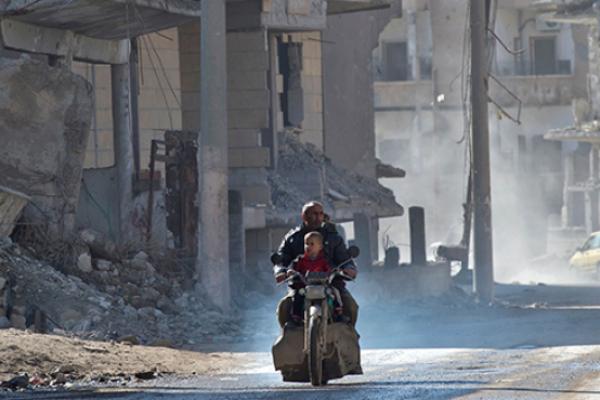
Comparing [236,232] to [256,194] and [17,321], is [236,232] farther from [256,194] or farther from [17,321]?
[17,321]

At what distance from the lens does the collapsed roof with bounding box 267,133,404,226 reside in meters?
31.1

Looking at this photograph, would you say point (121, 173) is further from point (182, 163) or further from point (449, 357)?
point (449, 357)

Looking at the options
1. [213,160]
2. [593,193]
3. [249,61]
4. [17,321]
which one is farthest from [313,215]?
[593,193]

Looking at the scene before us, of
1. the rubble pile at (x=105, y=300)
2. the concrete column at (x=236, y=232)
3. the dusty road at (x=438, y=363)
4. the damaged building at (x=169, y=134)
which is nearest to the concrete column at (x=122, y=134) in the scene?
the damaged building at (x=169, y=134)

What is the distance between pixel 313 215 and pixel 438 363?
294cm

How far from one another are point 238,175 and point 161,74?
233 centimetres

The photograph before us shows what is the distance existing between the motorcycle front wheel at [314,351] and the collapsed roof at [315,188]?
48.8 feet

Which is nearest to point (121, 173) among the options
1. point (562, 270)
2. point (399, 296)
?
point (399, 296)

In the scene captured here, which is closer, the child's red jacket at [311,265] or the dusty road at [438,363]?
the dusty road at [438,363]

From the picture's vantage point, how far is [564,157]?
64875mm

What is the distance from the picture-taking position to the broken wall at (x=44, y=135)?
857 inches

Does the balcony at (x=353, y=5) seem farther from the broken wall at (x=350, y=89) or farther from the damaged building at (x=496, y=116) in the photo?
the damaged building at (x=496, y=116)

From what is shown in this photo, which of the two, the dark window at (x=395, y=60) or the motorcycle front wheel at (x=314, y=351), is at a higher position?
the dark window at (x=395, y=60)

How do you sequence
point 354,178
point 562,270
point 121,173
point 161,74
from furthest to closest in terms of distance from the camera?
1. point 562,270
2. point 354,178
3. point 161,74
4. point 121,173
